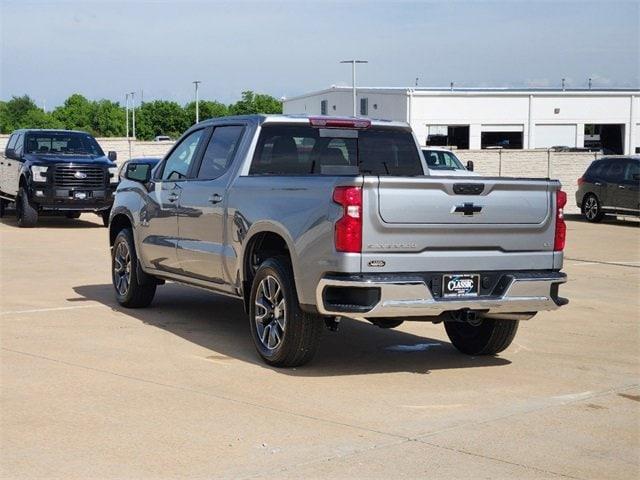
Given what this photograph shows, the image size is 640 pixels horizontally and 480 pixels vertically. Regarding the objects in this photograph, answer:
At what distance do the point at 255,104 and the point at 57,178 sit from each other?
119 m

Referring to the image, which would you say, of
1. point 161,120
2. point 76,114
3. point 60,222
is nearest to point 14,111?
point 76,114

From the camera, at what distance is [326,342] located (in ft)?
32.4

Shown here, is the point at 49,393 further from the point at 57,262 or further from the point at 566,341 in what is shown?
the point at 57,262

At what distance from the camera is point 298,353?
27.5 feet

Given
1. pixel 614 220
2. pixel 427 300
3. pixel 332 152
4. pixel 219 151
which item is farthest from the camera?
pixel 614 220

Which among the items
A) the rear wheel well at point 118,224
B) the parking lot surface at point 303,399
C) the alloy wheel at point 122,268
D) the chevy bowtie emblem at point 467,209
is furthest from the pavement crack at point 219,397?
the rear wheel well at point 118,224

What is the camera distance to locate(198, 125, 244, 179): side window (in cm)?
974

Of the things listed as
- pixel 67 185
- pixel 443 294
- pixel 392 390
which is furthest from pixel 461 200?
pixel 67 185

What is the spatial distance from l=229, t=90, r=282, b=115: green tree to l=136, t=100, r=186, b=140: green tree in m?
7.00

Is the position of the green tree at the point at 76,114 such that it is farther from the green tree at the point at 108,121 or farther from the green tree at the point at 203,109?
the green tree at the point at 203,109

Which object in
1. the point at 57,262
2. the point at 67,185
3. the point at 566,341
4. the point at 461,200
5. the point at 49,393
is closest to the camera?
the point at 49,393

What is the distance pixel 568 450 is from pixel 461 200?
232 centimetres

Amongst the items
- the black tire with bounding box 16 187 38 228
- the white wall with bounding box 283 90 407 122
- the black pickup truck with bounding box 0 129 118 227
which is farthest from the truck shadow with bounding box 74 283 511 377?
the white wall with bounding box 283 90 407 122

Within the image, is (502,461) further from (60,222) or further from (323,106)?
(323,106)
